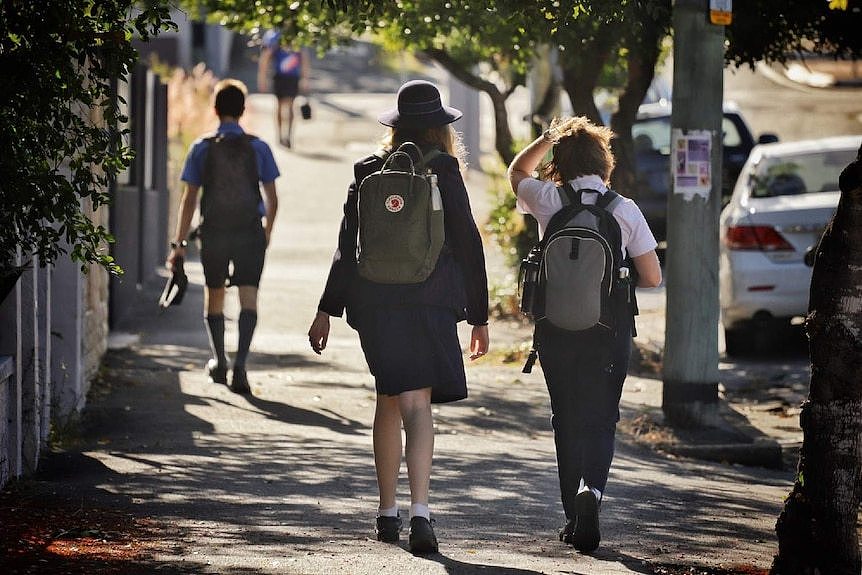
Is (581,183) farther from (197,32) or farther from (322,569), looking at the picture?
(197,32)

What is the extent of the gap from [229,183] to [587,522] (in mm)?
4605

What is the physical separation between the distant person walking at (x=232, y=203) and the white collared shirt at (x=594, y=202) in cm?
404

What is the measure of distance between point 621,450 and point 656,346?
3292 millimetres

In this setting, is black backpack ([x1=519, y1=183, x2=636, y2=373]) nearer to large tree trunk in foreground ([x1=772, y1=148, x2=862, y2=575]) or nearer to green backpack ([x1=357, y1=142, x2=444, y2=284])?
green backpack ([x1=357, y1=142, x2=444, y2=284])

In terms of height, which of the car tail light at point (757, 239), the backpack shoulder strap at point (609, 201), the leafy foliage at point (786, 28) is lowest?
the car tail light at point (757, 239)

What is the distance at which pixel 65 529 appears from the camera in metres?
6.48

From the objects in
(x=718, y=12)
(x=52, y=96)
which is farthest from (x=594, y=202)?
(x=718, y=12)

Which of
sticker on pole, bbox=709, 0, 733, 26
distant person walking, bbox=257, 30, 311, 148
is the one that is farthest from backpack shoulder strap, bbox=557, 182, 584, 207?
distant person walking, bbox=257, 30, 311, 148

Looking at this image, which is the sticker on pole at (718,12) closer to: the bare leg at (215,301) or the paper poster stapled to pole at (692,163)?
the paper poster stapled to pole at (692,163)

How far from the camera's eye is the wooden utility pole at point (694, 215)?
9227 mm

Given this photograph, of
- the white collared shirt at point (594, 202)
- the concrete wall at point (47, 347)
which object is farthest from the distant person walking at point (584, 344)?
the concrete wall at point (47, 347)

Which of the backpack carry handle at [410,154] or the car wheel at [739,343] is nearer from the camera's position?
the backpack carry handle at [410,154]

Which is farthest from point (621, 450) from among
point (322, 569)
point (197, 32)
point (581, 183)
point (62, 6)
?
point (197, 32)

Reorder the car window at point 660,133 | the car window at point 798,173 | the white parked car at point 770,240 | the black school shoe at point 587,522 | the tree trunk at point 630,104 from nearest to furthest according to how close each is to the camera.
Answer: the black school shoe at point 587,522 → the tree trunk at point 630,104 → the white parked car at point 770,240 → the car window at point 798,173 → the car window at point 660,133
